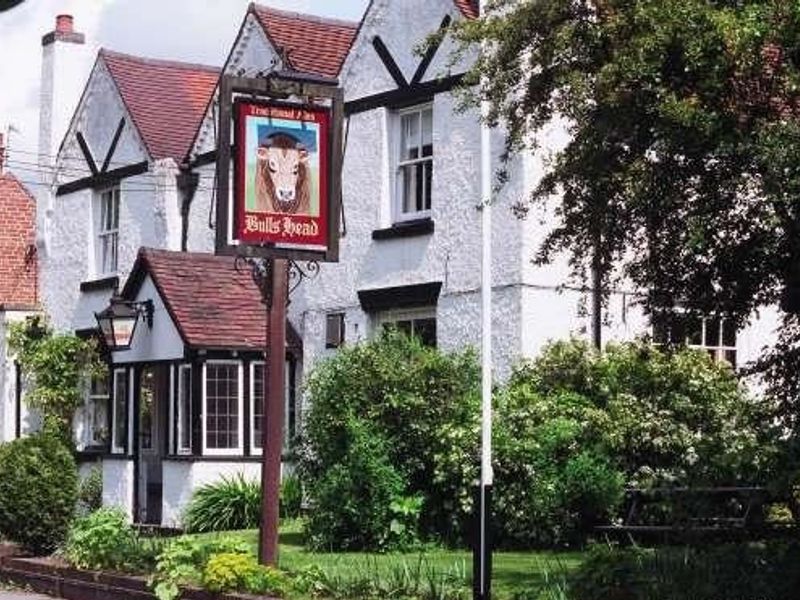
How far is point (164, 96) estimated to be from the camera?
26984 mm

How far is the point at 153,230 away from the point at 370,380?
9.02 metres

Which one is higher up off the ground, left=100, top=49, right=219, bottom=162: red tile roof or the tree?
left=100, top=49, right=219, bottom=162: red tile roof

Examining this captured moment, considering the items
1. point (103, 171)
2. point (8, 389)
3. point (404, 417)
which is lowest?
point (404, 417)

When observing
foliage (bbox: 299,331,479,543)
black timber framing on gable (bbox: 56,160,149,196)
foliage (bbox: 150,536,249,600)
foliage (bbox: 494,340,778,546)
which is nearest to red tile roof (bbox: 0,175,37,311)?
black timber framing on gable (bbox: 56,160,149,196)

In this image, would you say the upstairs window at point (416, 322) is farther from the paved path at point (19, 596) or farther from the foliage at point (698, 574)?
the foliage at point (698, 574)

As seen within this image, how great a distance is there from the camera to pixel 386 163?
68.6ft

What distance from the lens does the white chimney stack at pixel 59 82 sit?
2822cm

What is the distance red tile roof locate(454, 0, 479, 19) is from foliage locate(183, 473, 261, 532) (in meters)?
7.12

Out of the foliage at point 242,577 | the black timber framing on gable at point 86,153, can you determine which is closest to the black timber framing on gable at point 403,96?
the black timber framing on gable at point 86,153

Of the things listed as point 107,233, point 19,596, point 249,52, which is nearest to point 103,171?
point 107,233

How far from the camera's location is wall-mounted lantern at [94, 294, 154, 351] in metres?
23.1

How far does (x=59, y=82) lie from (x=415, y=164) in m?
10.5

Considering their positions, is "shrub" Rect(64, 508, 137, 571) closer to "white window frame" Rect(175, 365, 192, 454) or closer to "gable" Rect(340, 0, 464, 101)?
"white window frame" Rect(175, 365, 192, 454)

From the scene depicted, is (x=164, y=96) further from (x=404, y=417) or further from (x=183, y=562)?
(x=183, y=562)
